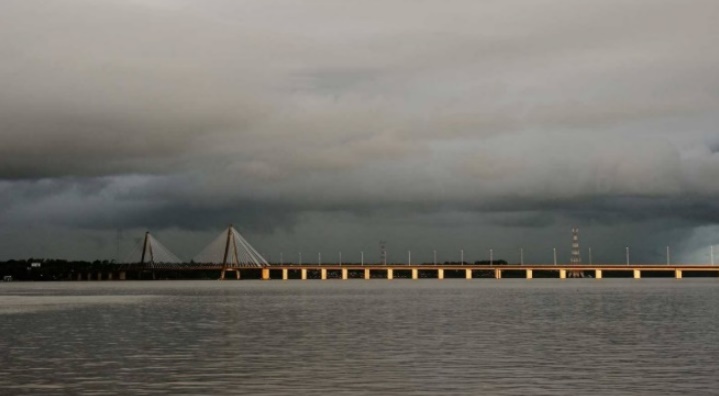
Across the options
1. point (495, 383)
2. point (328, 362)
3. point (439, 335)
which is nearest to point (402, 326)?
point (439, 335)

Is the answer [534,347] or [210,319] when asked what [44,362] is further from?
[210,319]

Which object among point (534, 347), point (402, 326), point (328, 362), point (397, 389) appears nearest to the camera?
point (397, 389)

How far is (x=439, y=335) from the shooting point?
55.8 m

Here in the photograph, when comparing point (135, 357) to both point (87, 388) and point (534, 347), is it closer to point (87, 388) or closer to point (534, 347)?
point (87, 388)

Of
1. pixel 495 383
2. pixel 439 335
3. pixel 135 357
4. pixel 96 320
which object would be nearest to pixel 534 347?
pixel 439 335

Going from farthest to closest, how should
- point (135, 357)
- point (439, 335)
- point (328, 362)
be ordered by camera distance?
point (439, 335), point (135, 357), point (328, 362)

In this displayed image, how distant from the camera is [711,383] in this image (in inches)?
1281

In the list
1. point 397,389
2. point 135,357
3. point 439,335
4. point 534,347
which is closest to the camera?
point 397,389

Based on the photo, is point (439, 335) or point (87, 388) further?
point (439, 335)

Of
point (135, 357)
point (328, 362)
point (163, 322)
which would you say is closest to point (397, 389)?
point (328, 362)

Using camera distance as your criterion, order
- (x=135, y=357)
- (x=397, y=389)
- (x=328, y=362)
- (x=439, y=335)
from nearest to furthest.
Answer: (x=397, y=389)
(x=328, y=362)
(x=135, y=357)
(x=439, y=335)

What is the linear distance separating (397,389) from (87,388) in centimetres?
1044

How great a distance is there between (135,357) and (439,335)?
748 inches

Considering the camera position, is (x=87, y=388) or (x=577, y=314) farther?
(x=577, y=314)
